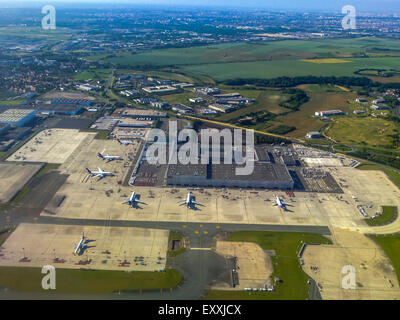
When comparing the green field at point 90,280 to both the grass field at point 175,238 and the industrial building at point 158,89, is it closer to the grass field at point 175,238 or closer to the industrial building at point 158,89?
the grass field at point 175,238

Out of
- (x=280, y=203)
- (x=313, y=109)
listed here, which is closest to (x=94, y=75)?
(x=313, y=109)

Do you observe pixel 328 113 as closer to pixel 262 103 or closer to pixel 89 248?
pixel 262 103

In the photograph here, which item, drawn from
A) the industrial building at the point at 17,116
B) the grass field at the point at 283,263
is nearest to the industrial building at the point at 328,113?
the grass field at the point at 283,263

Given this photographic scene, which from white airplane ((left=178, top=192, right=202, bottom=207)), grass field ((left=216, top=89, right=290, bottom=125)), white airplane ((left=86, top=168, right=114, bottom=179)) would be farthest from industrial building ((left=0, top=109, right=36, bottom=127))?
white airplane ((left=178, top=192, right=202, bottom=207))

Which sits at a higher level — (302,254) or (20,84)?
(20,84)

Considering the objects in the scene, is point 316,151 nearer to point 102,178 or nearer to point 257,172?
point 257,172

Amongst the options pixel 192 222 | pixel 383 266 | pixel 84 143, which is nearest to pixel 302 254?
pixel 383 266
